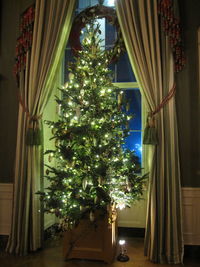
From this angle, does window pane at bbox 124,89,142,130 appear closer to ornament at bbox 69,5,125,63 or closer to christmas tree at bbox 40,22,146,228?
ornament at bbox 69,5,125,63

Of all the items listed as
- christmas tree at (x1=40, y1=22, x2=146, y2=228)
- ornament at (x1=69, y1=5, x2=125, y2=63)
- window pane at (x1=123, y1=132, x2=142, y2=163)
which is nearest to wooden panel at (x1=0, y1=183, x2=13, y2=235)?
christmas tree at (x1=40, y1=22, x2=146, y2=228)

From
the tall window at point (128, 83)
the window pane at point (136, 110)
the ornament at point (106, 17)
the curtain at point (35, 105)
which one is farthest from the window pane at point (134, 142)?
the curtain at point (35, 105)

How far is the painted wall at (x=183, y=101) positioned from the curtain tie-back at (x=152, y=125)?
23 cm

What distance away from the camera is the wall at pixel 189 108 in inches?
118

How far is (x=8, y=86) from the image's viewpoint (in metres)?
3.36

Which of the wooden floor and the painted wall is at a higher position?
the painted wall

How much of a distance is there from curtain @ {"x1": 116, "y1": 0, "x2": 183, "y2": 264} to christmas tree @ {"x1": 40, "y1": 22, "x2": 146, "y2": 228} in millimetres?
276

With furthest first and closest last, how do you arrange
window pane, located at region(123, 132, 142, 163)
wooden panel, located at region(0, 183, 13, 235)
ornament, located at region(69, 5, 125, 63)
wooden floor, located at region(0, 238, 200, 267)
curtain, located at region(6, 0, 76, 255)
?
1. window pane, located at region(123, 132, 142, 163)
2. ornament, located at region(69, 5, 125, 63)
3. wooden panel, located at region(0, 183, 13, 235)
4. curtain, located at region(6, 0, 76, 255)
5. wooden floor, located at region(0, 238, 200, 267)

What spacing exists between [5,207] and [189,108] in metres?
2.62

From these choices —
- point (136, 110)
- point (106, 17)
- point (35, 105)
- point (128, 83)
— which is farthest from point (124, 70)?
point (35, 105)

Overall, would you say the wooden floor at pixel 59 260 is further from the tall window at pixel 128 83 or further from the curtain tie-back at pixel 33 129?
the tall window at pixel 128 83

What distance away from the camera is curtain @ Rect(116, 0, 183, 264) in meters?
2.75

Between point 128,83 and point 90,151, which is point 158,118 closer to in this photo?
point 90,151

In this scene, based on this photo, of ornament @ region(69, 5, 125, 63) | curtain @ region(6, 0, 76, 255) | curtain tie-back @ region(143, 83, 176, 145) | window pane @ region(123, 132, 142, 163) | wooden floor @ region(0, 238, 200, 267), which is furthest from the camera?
window pane @ region(123, 132, 142, 163)
